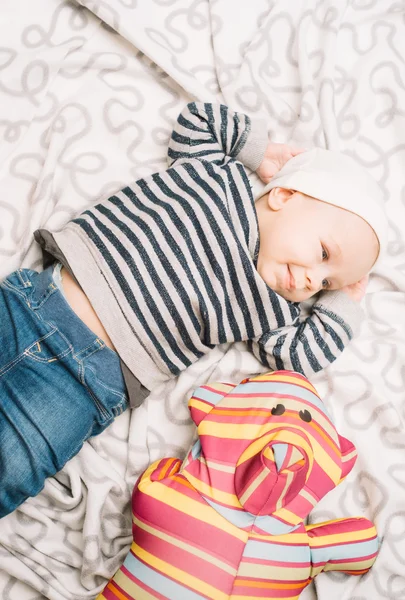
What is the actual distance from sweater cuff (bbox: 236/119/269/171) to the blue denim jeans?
56 cm

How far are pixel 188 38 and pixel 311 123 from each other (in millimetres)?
387

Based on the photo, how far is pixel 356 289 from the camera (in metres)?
1.42

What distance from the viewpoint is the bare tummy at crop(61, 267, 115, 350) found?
126cm

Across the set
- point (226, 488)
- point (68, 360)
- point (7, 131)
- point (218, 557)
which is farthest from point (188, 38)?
point (218, 557)

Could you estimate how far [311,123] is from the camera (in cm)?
146

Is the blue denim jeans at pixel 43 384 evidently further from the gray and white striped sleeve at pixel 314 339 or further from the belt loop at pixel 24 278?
the gray and white striped sleeve at pixel 314 339

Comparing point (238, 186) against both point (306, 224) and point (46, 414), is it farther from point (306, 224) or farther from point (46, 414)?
point (46, 414)

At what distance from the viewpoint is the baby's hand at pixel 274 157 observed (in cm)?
144

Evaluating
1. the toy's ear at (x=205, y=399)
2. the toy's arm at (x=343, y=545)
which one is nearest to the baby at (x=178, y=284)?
the toy's ear at (x=205, y=399)

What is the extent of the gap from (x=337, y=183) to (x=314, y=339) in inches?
14.2

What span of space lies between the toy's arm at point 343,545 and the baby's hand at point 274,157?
0.82 m

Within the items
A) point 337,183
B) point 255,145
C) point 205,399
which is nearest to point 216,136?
point 255,145

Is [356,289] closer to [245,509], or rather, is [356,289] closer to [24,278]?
[245,509]

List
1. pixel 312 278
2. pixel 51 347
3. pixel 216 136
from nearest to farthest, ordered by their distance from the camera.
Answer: pixel 51 347
pixel 312 278
pixel 216 136
